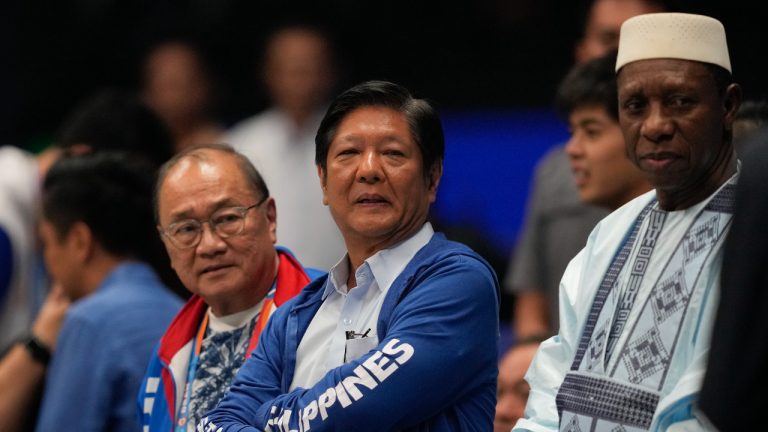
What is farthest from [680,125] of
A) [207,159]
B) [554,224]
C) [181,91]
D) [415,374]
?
[181,91]

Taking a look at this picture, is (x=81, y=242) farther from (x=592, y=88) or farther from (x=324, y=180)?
(x=592, y=88)

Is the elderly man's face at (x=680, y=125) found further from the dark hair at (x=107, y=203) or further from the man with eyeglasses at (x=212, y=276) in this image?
the dark hair at (x=107, y=203)

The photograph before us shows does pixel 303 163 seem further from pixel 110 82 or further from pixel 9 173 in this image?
pixel 110 82

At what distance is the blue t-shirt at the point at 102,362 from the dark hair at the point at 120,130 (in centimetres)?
120

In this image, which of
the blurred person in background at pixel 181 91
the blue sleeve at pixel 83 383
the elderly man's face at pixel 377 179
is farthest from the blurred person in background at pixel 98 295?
the blurred person in background at pixel 181 91

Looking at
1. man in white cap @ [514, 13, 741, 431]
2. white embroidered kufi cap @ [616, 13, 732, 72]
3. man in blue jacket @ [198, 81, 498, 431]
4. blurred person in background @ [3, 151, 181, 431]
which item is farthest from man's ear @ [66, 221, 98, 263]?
white embroidered kufi cap @ [616, 13, 732, 72]

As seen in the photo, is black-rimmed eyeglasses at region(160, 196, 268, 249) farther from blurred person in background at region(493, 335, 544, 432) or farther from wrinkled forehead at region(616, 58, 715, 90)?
wrinkled forehead at region(616, 58, 715, 90)

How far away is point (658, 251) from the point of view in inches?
143

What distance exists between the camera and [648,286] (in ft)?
11.7

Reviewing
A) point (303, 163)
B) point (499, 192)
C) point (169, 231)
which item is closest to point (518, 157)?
point (499, 192)

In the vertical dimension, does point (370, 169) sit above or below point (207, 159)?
below

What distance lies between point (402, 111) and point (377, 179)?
190 millimetres

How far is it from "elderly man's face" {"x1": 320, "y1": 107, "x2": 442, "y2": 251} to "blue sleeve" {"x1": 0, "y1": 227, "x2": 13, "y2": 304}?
9.01 ft

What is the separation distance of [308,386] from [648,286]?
87 centimetres
